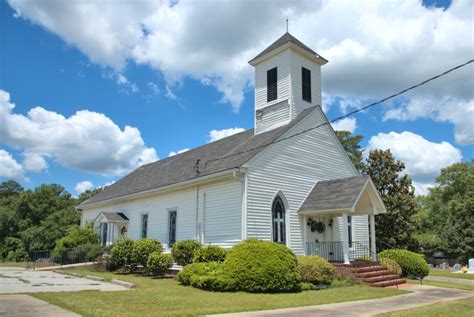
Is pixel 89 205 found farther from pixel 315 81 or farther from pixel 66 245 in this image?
pixel 315 81

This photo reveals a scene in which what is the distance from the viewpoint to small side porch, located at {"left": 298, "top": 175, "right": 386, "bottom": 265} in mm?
17625

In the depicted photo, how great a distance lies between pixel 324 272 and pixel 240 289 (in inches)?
135

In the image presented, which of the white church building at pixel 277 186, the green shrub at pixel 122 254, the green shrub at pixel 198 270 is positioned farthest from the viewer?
the green shrub at pixel 122 254

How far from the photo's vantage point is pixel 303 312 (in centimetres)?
988

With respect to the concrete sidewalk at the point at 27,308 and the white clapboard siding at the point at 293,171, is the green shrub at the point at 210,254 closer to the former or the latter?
the white clapboard siding at the point at 293,171

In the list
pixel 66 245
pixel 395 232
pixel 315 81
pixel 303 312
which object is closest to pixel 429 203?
pixel 395 232

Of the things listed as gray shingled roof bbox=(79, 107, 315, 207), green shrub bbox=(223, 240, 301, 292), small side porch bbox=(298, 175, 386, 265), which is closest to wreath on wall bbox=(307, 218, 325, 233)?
small side porch bbox=(298, 175, 386, 265)

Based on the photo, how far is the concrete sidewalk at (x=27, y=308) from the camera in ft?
28.0

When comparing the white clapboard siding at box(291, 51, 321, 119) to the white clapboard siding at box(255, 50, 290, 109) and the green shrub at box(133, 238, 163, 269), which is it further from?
the green shrub at box(133, 238, 163, 269)

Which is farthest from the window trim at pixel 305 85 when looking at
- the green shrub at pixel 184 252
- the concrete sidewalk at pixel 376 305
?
the concrete sidewalk at pixel 376 305

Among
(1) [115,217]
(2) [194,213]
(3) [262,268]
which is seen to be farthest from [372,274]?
(1) [115,217]

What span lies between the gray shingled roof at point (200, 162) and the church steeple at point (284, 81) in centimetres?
70

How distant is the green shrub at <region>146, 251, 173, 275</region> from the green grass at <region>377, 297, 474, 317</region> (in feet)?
36.2

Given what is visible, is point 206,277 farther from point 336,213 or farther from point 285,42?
point 285,42
